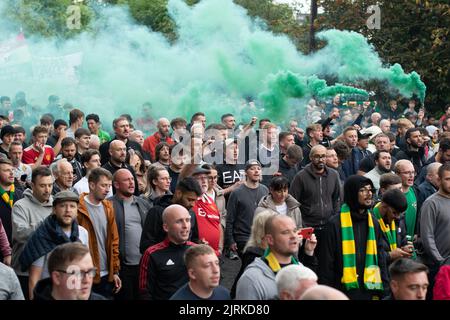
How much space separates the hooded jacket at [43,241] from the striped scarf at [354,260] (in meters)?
2.36

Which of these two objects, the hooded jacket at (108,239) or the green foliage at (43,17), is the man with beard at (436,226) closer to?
the hooded jacket at (108,239)

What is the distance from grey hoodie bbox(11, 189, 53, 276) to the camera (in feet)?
24.9

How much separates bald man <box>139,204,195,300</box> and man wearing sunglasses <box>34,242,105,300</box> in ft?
5.13

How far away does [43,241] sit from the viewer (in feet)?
23.4

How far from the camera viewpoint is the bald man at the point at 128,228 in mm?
8234

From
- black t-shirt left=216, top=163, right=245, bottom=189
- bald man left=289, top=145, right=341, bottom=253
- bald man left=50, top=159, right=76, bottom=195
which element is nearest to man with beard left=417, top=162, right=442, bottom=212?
bald man left=289, top=145, right=341, bottom=253

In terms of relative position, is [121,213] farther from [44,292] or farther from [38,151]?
[38,151]

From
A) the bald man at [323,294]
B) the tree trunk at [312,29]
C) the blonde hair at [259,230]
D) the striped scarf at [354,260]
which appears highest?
the tree trunk at [312,29]

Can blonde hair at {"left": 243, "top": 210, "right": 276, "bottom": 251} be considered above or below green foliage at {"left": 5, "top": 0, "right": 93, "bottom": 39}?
below

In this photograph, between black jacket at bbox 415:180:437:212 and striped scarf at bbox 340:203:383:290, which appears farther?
black jacket at bbox 415:180:437:212

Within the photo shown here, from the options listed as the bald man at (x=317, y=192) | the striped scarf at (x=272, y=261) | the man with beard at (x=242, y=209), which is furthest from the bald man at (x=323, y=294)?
the bald man at (x=317, y=192)

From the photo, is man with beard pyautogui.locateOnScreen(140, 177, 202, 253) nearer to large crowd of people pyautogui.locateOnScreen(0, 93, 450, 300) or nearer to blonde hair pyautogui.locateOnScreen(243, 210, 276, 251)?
large crowd of people pyautogui.locateOnScreen(0, 93, 450, 300)
